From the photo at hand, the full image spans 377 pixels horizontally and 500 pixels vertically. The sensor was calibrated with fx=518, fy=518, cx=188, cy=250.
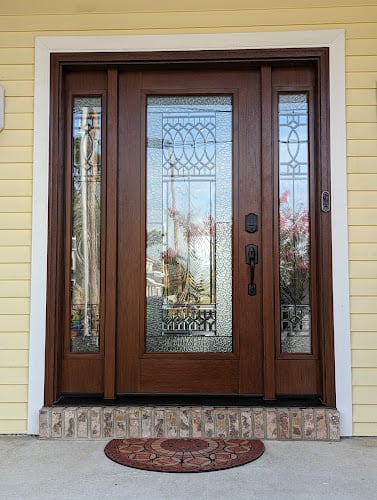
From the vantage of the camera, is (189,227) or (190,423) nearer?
(190,423)

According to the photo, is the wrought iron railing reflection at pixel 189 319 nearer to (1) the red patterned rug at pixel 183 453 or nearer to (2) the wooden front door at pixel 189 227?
(2) the wooden front door at pixel 189 227

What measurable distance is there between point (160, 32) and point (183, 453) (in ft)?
7.24

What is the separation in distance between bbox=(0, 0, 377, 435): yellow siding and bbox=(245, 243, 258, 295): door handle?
510 mm

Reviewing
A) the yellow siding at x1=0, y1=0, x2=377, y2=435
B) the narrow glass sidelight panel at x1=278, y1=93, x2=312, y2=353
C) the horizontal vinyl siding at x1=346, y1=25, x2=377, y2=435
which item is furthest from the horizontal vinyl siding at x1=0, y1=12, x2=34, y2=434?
the horizontal vinyl siding at x1=346, y1=25, x2=377, y2=435

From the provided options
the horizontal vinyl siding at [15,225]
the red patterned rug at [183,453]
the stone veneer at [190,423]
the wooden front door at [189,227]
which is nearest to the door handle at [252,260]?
the wooden front door at [189,227]

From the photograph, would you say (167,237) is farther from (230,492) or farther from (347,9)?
(347,9)

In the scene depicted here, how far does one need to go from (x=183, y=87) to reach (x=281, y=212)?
91cm

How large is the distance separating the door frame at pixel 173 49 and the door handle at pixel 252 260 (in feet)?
1.38

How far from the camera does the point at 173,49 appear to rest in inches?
112

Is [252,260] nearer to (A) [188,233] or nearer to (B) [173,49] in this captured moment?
(A) [188,233]

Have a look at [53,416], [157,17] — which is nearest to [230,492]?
[53,416]

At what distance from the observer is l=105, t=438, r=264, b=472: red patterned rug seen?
2281mm

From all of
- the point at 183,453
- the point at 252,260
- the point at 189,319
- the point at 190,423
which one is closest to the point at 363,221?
the point at 252,260

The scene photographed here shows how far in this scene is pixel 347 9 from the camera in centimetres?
284
